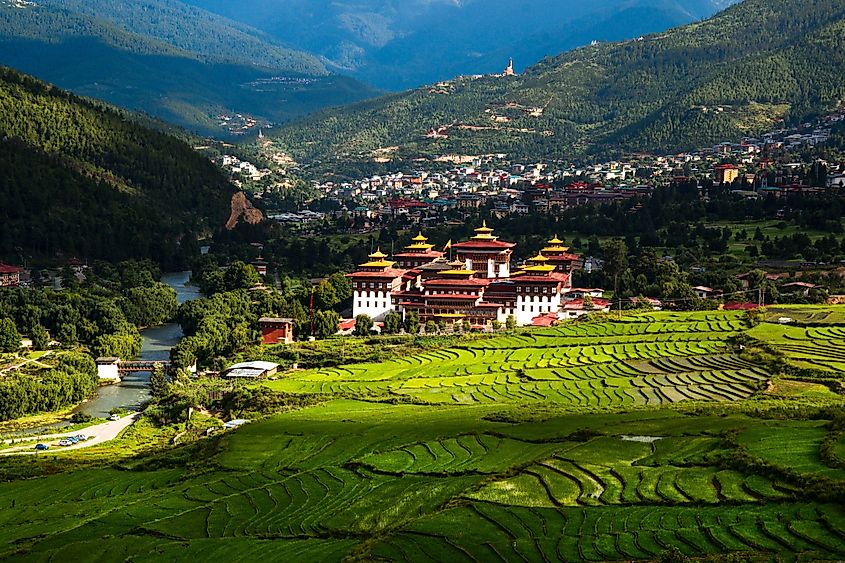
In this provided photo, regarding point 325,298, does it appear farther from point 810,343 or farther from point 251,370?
point 810,343

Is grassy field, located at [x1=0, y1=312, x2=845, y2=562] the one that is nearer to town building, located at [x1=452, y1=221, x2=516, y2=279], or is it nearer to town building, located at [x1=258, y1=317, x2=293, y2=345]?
town building, located at [x1=258, y1=317, x2=293, y2=345]

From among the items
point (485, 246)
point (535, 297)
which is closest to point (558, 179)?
point (485, 246)

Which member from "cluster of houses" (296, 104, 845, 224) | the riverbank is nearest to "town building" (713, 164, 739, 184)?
"cluster of houses" (296, 104, 845, 224)

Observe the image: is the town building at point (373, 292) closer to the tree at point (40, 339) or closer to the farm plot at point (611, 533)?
the tree at point (40, 339)

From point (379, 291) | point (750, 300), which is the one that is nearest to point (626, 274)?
point (750, 300)

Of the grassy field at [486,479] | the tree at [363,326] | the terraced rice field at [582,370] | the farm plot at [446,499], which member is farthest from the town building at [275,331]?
the farm plot at [446,499]
